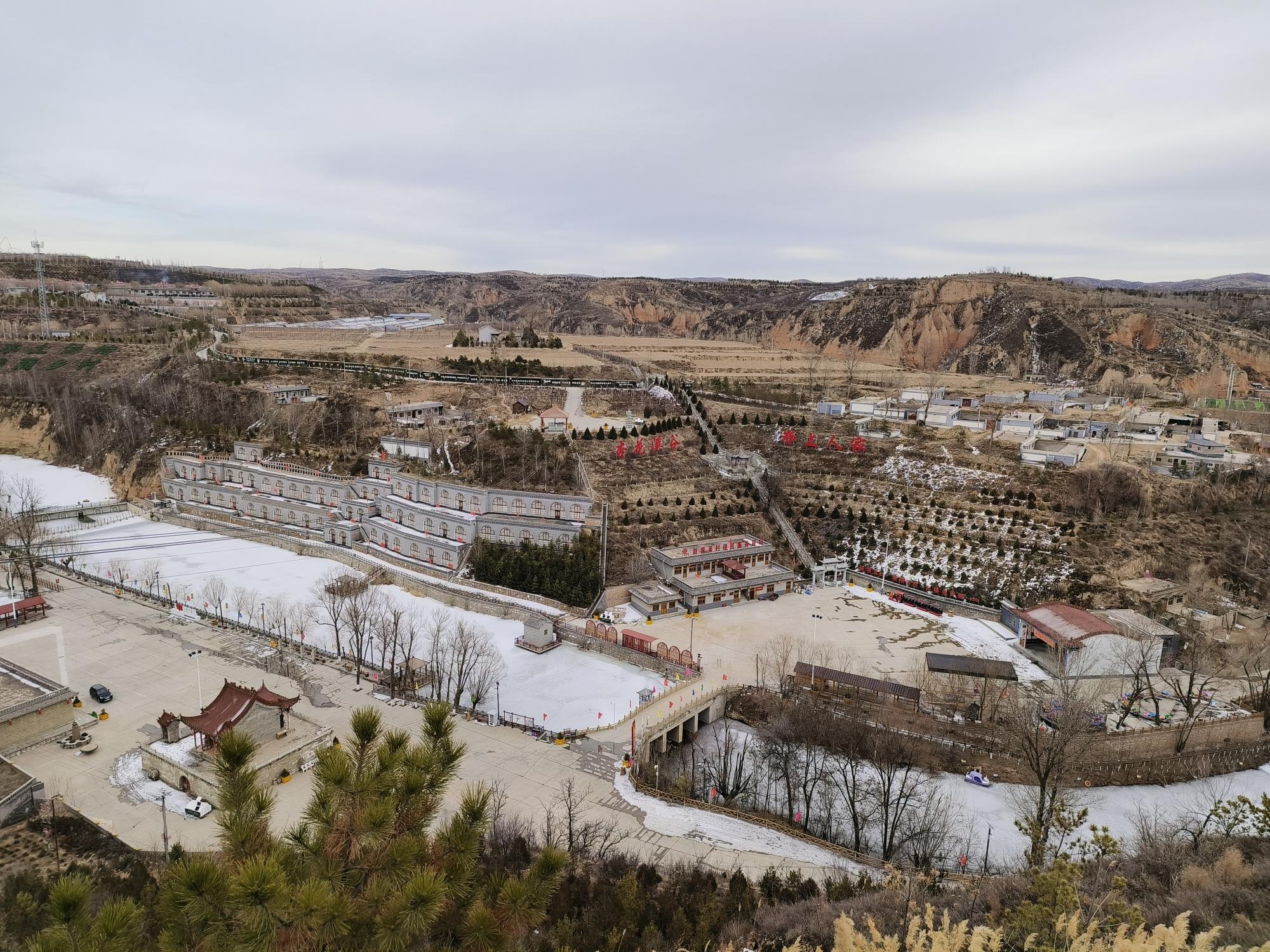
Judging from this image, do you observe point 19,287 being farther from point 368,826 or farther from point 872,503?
point 368,826

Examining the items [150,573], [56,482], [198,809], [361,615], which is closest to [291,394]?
[56,482]

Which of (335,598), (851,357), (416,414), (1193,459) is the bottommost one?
(335,598)

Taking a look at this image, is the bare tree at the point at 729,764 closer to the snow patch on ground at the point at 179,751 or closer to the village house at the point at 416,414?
the snow patch on ground at the point at 179,751

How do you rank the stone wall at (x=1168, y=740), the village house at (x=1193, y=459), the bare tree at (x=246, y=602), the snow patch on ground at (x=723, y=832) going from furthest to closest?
the village house at (x=1193, y=459) → the bare tree at (x=246, y=602) → the stone wall at (x=1168, y=740) → the snow patch on ground at (x=723, y=832)

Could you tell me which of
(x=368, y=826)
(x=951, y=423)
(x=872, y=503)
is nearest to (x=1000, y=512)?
(x=872, y=503)

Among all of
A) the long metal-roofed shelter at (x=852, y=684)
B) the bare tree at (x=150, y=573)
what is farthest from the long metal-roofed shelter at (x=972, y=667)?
the bare tree at (x=150, y=573)

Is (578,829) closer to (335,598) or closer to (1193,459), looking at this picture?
(335,598)
